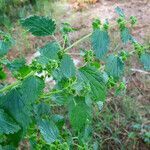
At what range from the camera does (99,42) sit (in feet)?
4.03

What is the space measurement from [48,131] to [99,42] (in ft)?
1.05

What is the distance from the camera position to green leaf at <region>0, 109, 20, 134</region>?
3.89ft

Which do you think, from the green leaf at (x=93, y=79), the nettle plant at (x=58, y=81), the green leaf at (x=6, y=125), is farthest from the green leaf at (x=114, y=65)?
the green leaf at (x=6, y=125)

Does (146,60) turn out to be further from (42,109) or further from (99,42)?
(42,109)

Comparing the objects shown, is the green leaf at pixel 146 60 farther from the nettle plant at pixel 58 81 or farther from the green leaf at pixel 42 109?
the green leaf at pixel 42 109

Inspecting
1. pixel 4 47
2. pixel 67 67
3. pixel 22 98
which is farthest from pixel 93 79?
pixel 4 47

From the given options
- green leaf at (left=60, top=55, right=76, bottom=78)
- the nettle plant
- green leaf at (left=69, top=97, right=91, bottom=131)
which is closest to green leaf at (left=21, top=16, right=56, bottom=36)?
the nettle plant

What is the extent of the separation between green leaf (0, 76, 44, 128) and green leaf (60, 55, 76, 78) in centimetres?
7

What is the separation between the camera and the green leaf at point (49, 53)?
116 centimetres

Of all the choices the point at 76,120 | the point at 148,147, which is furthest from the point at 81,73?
the point at 148,147

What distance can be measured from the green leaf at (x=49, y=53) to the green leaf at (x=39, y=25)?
0.05 metres

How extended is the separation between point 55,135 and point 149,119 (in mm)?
1813

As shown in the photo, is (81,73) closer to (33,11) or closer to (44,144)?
(44,144)

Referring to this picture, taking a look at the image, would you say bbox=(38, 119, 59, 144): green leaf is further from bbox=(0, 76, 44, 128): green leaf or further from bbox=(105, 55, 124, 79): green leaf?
bbox=(105, 55, 124, 79): green leaf
